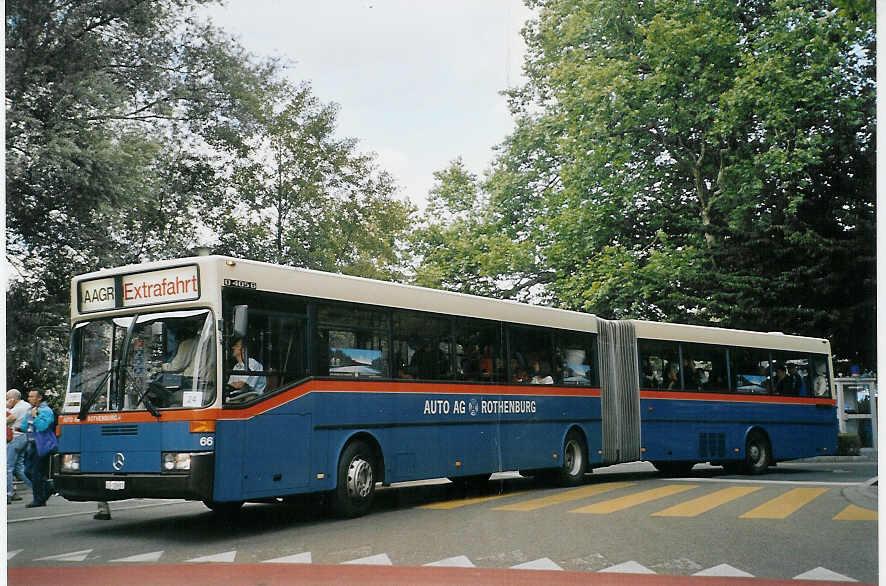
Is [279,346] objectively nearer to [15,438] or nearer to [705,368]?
[15,438]

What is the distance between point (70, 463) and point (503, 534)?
14.1 feet

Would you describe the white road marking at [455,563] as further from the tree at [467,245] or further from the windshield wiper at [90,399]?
the tree at [467,245]

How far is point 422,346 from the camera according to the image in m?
12.4

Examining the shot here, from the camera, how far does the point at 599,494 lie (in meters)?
13.8

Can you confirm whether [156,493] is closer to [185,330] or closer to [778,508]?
[185,330]

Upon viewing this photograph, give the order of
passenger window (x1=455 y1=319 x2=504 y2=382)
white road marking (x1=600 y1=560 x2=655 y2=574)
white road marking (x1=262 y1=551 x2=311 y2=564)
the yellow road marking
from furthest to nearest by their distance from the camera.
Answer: passenger window (x1=455 y1=319 x2=504 y2=382), the yellow road marking, white road marking (x1=262 y1=551 x2=311 y2=564), white road marking (x1=600 y1=560 x2=655 y2=574)

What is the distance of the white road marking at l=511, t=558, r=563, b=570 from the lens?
803 cm

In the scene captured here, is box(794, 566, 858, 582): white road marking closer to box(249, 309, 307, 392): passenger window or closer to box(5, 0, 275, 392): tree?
box(249, 309, 307, 392): passenger window

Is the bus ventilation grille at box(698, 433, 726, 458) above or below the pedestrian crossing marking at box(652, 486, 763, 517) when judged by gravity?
above

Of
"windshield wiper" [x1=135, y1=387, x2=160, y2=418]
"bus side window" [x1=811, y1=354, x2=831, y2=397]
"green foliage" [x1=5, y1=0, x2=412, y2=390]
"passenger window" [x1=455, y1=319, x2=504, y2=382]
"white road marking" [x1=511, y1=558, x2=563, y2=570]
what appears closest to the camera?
"white road marking" [x1=511, y1=558, x2=563, y2=570]

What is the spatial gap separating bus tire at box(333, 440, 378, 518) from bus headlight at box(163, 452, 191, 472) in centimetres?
206

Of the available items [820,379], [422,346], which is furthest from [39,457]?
[820,379]

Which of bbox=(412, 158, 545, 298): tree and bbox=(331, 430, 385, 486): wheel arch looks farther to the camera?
bbox=(412, 158, 545, 298): tree

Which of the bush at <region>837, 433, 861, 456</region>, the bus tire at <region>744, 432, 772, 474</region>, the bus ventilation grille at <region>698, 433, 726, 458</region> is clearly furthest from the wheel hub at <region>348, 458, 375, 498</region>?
the bush at <region>837, 433, 861, 456</region>
